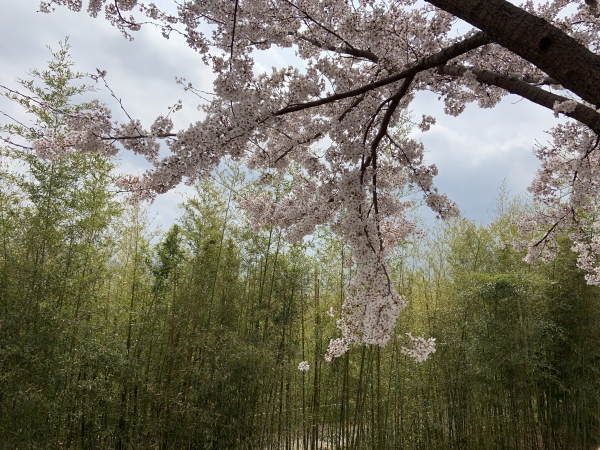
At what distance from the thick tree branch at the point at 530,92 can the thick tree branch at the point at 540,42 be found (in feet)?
1.94

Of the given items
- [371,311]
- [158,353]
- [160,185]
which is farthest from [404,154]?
[158,353]

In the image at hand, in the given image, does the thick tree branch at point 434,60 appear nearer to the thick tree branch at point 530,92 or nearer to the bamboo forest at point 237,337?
the thick tree branch at point 530,92

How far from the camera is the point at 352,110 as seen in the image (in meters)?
2.35

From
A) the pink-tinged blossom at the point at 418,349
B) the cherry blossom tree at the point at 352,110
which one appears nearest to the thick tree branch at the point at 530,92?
the cherry blossom tree at the point at 352,110

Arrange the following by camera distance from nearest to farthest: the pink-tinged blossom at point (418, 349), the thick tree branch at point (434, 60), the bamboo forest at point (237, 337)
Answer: the thick tree branch at point (434, 60)
the pink-tinged blossom at point (418, 349)
the bamboo forest at point (237, 337)

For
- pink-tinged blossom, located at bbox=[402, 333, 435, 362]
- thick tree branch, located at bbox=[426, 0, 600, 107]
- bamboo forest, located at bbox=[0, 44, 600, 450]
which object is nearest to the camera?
thick tree branch, located at bbox=[426, 0, 600, 107]

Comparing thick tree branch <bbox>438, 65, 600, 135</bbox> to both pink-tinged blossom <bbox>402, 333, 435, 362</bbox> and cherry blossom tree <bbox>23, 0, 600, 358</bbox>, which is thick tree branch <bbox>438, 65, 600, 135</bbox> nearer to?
cherry blossom tree <bbox>23, 0, 600, 358</bbox>

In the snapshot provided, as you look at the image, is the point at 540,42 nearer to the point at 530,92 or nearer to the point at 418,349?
the point at 530,92

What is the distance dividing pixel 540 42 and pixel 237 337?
398 cm

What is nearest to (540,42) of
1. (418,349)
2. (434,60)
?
(434,60)

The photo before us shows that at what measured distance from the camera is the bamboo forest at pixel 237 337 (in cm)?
376

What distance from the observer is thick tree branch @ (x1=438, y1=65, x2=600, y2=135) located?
191cm

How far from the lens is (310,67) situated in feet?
7.84

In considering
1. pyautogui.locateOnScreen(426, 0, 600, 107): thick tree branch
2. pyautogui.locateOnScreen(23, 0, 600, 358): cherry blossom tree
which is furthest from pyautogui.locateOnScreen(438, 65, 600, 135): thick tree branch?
pyautogui.locateOnScreen(426, 0, 600, 107): thick tree branch
